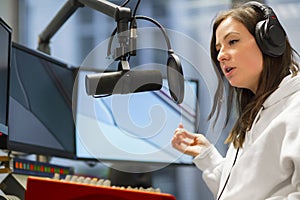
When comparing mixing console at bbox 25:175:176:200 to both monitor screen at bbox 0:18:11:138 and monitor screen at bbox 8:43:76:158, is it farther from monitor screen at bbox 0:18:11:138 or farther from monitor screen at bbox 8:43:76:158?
monitor screen at bbox 8:43:76:158

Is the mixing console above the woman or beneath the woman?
beneath

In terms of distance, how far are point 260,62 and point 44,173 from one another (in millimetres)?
787

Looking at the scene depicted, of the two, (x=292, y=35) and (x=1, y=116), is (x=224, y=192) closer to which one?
(x=1, y=116)

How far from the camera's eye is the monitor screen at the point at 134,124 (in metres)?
1.05

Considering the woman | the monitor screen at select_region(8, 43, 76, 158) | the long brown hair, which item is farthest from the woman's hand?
the monitor screen at select_region(8, 43, 76, 158)

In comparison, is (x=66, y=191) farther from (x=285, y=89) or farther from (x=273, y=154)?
(x=285, y=89)

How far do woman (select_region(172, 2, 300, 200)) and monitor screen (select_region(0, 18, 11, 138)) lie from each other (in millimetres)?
452

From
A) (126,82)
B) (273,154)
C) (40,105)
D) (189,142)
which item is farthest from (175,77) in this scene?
(40,105)

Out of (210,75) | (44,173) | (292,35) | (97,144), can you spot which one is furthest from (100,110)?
(292,35)

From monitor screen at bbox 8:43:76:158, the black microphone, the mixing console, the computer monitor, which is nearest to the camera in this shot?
the black microphone

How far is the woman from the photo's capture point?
1122mm

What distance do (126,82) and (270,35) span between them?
0.42 m

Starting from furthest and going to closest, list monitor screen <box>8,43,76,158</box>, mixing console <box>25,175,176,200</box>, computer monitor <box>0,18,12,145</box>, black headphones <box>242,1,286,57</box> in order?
1. monitor screen <box>8,43,76,158</box>
2. computer monitor <box>0,18,12,145</box>
3. black headphones <box>242,1,286,57</box>
4. mixing console <box>25,175,176,200</box>

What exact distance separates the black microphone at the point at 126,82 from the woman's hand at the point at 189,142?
16.5 inches
